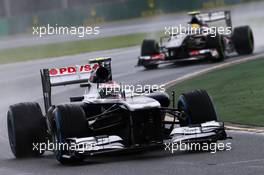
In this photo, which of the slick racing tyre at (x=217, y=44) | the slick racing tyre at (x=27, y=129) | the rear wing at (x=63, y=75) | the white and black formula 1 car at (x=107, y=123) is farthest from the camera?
the slick racing tyre at (x=217, y=44)

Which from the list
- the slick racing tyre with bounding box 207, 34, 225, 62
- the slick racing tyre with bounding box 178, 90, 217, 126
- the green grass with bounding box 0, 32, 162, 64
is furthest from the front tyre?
the slick racing tyre with bounding box 178, 90, 217, 126

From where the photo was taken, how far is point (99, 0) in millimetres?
64625

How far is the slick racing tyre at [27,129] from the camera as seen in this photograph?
43.1 ft

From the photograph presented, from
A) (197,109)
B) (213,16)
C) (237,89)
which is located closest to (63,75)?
(197,109)

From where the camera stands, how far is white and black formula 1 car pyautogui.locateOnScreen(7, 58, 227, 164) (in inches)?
467

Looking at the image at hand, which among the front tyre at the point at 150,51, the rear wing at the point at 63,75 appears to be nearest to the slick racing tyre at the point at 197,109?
the rear wing at the point at 63,75

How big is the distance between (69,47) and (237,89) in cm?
2417

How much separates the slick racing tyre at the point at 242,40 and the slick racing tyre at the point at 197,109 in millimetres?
17072

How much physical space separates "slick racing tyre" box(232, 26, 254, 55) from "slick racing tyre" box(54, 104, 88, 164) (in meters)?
18.0

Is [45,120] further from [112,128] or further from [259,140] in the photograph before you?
[259,140]

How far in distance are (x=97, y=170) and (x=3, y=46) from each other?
120 ft

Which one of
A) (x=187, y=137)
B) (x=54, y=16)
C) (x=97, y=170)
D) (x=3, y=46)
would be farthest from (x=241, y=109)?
(x=54, y=16)

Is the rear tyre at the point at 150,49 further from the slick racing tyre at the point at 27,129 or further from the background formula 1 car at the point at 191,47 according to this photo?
the slick racing tyre at the point at 27,129

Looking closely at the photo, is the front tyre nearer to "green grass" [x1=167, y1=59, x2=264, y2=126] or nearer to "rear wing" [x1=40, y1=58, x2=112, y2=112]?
"green grass" [x1=167, y1=59, x2=264, y2=126]
